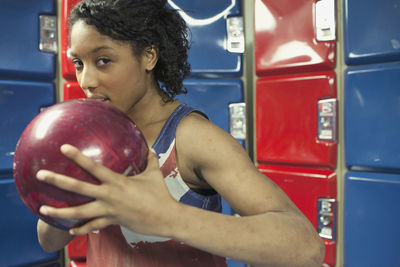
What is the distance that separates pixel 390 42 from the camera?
1486mm

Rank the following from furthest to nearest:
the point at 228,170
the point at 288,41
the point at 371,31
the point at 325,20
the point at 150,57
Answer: the point at 288,41 < the point at 325,20 < the point at 371,31 < the point at 150,57 < the point at 228,170

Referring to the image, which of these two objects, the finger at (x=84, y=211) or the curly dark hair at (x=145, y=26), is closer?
the finger at (x=84, y=211)

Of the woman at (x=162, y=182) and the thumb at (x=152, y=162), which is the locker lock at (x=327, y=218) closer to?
the woman at (x=162, y=182)

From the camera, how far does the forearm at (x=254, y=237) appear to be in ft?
1.75

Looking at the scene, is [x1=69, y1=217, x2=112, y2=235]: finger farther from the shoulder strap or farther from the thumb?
the shoulder strap

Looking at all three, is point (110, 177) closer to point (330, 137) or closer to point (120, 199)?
point (120, 199)

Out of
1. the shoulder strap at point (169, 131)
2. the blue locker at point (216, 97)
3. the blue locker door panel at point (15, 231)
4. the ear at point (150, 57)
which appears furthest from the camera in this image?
the blue locker at point (216, 97)

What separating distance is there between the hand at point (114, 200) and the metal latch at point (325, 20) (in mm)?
1511

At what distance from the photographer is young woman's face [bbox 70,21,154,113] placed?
77 centimetres

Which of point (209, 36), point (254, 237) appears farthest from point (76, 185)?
point (209, 36)

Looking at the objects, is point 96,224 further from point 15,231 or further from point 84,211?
point 15,231

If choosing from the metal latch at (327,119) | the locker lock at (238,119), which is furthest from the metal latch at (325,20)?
the locker lock at (238,119)

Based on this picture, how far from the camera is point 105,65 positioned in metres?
0.78

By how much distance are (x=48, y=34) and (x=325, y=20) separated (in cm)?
146
